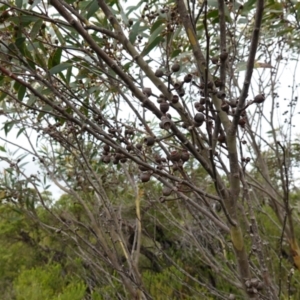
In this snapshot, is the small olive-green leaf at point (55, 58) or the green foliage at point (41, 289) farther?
the green foliage at point (41, 289)

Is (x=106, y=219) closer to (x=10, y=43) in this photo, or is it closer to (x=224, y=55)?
(x=10, y=43)

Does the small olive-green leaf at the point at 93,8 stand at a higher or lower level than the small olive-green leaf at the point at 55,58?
higher

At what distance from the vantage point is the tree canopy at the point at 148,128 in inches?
33.8

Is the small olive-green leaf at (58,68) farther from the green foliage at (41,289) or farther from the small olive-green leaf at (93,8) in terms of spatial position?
the green foliage at (41,289)

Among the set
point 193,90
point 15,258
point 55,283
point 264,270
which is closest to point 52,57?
point 264,270

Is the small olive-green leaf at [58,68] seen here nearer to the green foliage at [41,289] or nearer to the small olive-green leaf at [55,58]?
the small olive-green leaf at [55,58]

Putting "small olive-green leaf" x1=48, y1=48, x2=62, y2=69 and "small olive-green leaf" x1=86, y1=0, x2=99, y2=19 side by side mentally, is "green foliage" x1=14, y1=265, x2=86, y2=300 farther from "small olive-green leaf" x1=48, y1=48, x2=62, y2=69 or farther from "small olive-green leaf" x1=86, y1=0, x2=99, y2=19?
"small olive-green leaf" x1=86, y1=0, x2=99, y2=19

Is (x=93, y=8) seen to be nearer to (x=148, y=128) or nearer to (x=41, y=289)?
(x=148, y=128)

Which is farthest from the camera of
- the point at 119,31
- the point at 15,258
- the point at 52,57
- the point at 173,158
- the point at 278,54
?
the point at 15,258

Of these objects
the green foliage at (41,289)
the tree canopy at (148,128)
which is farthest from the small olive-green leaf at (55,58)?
the green foliage at (41,289)

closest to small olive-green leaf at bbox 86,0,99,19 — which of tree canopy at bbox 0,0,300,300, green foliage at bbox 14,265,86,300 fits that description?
tree canopy at bbox 0,0,300,300

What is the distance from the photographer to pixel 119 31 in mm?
922

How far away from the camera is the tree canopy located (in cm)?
86

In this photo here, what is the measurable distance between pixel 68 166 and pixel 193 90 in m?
1.05
